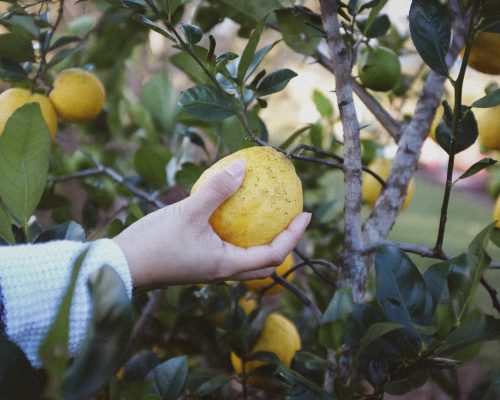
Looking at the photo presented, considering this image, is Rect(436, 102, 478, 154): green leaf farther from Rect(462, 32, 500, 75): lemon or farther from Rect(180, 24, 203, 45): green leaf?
Rect(180, 24, 203, 45): green leaf

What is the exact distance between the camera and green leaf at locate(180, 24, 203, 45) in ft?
2.14

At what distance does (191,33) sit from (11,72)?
0.45 metres

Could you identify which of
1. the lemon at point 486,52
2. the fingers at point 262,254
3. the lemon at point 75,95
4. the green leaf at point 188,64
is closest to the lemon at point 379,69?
the lemon at point 486,52

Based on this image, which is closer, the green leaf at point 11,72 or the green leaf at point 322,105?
the green leaf at point 11,72

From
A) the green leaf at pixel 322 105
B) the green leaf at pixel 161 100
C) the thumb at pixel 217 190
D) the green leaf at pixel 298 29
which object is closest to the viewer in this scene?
the thumb at pixel 217 190

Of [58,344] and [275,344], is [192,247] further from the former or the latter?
[275,344]

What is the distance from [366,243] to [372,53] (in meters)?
0.33

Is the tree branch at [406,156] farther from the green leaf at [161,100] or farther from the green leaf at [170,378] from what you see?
the green leaf at [161,100]

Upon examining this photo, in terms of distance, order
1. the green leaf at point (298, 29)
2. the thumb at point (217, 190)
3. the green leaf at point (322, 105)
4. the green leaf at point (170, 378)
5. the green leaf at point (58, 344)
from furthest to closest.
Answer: the green leaf at point (322, 105) → the green leaf at point (298, 29) → the green leaf at point (170, 378) → the thumb at point (217, 190) → the green leaf at point (58, 344)

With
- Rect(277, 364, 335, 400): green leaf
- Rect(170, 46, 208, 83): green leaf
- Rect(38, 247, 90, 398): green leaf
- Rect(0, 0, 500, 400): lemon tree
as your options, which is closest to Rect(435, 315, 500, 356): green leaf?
Rect(0, 0, 500, 400): lemon tree

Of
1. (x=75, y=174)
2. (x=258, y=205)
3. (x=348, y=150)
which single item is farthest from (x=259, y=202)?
(x=75, y=174)

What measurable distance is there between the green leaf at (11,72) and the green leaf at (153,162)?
10.3 inches

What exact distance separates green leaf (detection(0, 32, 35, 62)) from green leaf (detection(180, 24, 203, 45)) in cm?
40

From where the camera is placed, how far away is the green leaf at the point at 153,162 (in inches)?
44.8
